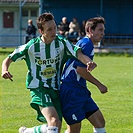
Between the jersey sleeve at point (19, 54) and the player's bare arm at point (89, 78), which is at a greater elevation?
the jersey sleeve at point (19, 54)

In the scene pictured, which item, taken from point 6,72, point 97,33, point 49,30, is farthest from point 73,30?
point 6,72

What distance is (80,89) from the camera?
22.7 feet

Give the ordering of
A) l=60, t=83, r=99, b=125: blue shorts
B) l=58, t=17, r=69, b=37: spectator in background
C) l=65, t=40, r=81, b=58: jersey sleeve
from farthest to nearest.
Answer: l=58, t=17, r=69, b=37: spectator in background < l=60, t=83, r=99, b=125: blue shorts < l=65, t=40, r=81, b=58: jersey sleeve

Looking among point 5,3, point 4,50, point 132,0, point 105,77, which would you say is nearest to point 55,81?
point 105,77

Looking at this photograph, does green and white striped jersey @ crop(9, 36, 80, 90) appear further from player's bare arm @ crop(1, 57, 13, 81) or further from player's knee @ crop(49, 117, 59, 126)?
player's knee @ crop(49, 117, 59, 126)

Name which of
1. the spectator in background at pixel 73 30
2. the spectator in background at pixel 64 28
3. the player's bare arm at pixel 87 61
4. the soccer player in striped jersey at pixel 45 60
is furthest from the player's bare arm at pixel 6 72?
the spectator in background at pixel 73 30

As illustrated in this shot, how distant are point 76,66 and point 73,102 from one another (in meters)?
0.45

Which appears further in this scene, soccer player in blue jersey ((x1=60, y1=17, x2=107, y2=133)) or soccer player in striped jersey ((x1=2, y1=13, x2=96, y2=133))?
soccer player in blue jersey ((x1=60, y1=17, x2=107, y2=133))

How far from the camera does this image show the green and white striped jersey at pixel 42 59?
22.0ft

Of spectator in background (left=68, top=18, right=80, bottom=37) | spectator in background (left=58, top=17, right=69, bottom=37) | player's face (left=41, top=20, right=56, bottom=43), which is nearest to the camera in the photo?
player's face (left=41, top=20, right=56, bottom=43)

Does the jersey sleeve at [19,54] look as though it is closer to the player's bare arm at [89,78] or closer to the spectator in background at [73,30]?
the player's bare arm at [89,78]

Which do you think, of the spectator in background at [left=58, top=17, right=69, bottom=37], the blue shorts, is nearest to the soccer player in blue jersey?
the blue shorts

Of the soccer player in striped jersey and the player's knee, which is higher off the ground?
the soccer player in striped jersey

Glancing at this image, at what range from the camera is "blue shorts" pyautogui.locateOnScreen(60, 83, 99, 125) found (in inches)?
268
